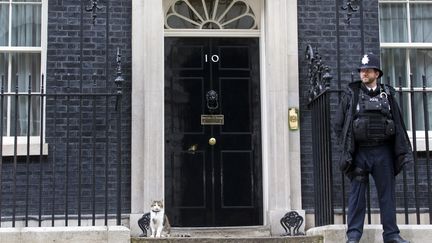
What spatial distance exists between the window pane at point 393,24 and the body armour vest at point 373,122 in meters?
3.38

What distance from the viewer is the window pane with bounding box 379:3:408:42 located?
379 inches

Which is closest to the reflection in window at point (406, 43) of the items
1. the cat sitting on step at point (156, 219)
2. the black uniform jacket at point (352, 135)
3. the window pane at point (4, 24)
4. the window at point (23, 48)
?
the black uniform jacket at point (352, 135)

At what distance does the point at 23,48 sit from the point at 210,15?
246 centimetres

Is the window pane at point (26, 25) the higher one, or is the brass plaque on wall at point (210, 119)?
→ the window pane at point (26, 25)

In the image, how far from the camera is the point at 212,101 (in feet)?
30.1

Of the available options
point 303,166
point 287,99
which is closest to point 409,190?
point 303,166

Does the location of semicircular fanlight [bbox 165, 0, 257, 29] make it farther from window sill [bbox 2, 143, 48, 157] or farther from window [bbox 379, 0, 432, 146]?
window sill [bbox 2, 143, 48, 157]

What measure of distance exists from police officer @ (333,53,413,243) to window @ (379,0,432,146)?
3.15 m

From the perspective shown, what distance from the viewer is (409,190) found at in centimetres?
902

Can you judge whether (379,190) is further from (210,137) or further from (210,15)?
(210,15)

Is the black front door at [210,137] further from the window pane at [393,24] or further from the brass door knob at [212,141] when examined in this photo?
the window pane at [393,24]

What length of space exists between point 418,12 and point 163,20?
348 centimetres

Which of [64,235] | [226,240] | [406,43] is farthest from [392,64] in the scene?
[64,235]

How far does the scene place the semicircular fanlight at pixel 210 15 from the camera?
9469 millimetres
